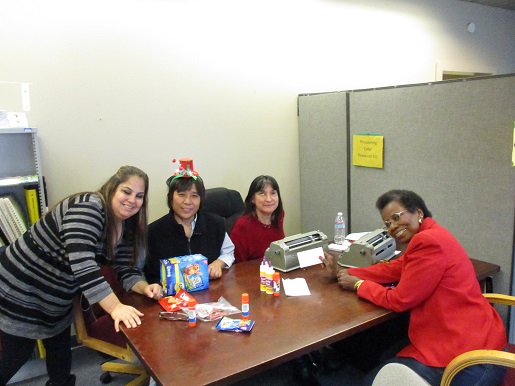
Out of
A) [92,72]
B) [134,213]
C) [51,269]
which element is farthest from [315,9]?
[51,269]

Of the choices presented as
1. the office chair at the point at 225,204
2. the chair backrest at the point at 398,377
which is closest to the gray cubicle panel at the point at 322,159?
the office chair at the point at 225,204

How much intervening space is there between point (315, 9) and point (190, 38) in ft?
3.91

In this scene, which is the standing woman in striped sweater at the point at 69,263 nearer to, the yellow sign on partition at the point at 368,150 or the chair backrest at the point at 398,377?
the chair backrest at the point at 398,377

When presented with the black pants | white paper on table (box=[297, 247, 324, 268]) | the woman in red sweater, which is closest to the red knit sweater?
the woman in red sweater

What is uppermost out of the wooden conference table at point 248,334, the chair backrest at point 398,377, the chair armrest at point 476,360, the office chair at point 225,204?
the office chair at point 225,204

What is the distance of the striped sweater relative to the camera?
1506 millimetres

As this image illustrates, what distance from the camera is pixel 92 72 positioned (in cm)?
256

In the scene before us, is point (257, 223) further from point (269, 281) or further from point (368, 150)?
point (368, 150)

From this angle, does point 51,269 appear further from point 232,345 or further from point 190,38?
point 190,38

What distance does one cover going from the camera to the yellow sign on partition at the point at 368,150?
8.26 ft

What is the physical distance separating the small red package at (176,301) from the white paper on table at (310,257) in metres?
0.60

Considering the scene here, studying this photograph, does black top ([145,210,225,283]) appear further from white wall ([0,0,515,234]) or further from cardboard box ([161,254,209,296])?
white wall ([0,0,515,234])

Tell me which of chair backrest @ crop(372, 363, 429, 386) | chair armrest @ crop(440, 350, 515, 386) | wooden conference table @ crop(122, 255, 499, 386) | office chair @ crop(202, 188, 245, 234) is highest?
office chair @ crop(202, 188, 245, 234)

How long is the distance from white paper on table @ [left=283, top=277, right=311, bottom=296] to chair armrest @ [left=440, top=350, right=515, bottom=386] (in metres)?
0.57
